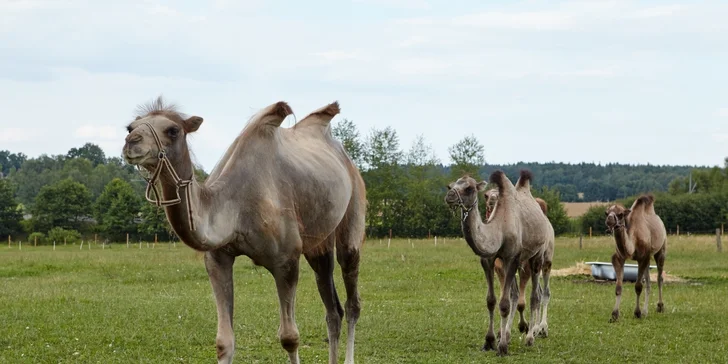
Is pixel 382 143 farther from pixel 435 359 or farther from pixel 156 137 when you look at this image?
pixel 156 137

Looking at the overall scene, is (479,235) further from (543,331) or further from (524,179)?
(524,179)

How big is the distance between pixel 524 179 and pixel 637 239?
3.24m

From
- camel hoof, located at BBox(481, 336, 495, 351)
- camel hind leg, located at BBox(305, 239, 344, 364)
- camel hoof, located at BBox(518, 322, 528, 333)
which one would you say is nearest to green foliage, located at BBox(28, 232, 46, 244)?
camel hoof, located at BBox(518, 322, 528, 333)

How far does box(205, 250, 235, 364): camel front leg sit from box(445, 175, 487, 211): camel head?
13.4 feet

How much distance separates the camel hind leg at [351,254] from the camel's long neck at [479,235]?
233 centimetres

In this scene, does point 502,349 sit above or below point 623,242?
below

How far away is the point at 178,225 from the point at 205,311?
28.2 feet

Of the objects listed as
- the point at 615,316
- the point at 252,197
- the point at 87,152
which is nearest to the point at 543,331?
the point at 615,316

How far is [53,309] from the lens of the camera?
541 inches

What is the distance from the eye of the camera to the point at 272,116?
6.48 m

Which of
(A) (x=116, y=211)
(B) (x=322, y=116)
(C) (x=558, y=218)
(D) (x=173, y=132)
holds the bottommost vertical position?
(A) (x=116, y=211)

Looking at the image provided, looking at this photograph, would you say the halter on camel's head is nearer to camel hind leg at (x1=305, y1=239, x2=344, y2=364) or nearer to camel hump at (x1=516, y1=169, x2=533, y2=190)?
camel hind leg at (x1=305, y1=239, x2=344, y2=364)

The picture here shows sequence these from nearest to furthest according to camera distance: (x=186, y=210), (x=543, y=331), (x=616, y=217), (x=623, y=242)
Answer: (x=186, y=210) → (x=543, y=331) → (x=616, y=217) → (x=623, y=242)

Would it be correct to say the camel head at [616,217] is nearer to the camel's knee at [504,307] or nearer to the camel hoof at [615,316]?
the camel hoof at [615,316]
